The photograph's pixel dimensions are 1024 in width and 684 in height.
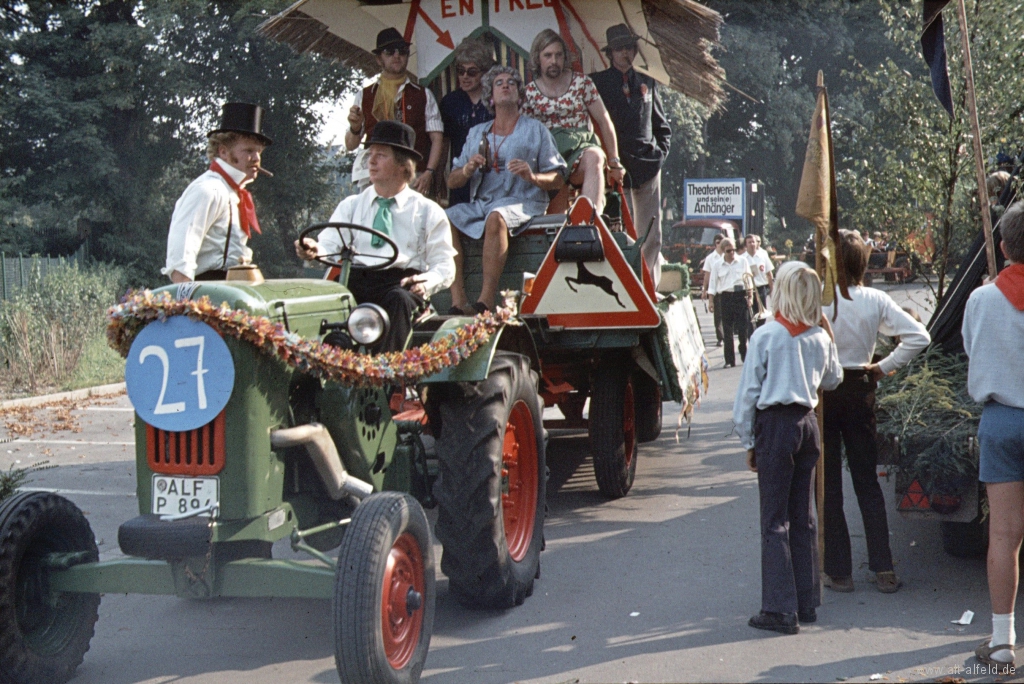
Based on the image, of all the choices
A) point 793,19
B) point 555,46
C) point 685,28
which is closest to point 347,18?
point 555,46

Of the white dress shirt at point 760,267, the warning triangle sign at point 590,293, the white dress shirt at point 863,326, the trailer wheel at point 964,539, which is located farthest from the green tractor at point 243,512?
the white dress shirt at point 760,267

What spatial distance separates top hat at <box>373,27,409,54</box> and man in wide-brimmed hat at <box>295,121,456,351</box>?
2506 mm

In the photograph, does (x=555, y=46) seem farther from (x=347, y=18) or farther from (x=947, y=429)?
(x=947, y=429)

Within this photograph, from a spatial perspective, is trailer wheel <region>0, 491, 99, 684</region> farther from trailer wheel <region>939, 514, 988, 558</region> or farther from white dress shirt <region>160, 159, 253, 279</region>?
trailer wheel <region>939, 514, 988, 558</region>

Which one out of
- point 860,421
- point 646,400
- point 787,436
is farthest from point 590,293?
point 787,436

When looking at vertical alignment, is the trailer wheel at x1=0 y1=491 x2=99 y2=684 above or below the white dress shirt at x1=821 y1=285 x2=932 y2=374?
below

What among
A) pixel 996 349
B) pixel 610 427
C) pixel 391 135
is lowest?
pixel 610 427

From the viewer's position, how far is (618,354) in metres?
7.70

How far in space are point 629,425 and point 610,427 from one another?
618mm

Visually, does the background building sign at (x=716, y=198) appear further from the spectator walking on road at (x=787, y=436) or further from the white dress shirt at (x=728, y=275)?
the spectator walking on road at (x=787, y=436)

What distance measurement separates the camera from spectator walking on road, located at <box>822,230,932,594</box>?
5.79m

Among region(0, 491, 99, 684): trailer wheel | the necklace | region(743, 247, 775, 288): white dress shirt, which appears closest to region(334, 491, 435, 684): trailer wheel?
region(0, 491, 99, 684): trailer wheel

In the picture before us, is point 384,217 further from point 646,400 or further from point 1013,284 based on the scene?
point 646,400

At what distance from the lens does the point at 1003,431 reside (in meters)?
4.61
